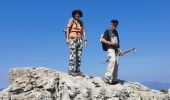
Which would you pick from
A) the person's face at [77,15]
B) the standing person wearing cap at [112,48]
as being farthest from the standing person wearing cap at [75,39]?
the standing person wearing cap at [112,48]

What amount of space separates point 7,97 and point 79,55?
3.83m

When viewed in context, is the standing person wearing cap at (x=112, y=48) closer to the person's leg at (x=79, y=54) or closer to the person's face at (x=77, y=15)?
the person's leg at (x=79, y=54)

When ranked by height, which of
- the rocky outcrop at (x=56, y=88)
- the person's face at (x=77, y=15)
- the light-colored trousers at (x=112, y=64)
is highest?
the person's face at (x=77, y=15)

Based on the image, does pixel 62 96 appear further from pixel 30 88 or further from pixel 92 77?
pixel 92 77

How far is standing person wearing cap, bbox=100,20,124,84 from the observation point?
19.2 metres

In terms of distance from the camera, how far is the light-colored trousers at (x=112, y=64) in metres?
19.2

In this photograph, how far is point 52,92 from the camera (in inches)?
719

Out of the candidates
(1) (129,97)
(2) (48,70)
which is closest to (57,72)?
(2) (48,70)

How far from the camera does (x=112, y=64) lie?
756 inches

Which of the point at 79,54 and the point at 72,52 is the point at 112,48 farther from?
the point at 72,52

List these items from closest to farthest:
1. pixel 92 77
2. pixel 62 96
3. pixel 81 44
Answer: pixel 62 96 < pixel 81 44 < pixel 92 77

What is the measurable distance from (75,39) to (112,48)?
6.22 ft

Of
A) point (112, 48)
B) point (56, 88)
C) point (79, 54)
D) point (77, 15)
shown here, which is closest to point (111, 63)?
point (112, 48)

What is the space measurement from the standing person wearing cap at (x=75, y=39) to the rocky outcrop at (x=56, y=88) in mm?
677
